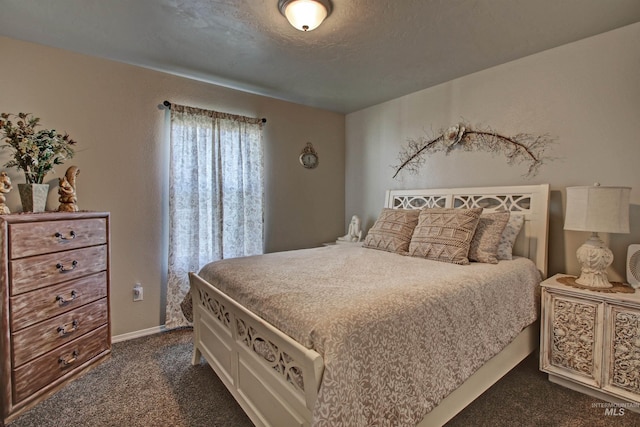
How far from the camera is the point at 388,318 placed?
131 centimetres

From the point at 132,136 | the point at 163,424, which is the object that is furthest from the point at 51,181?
the point at 163,424

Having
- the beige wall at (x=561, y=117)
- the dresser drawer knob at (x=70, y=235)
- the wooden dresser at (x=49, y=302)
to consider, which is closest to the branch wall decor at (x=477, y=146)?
the beige wall at (x=561, y=117)

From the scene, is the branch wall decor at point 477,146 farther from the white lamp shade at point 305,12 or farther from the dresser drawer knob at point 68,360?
the dresser drawer knob at point 68,360

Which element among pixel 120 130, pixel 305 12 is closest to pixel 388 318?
pixel 305 12

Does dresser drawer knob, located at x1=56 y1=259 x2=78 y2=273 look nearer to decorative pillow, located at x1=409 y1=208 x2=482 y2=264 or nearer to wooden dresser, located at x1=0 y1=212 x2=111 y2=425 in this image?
wooden dresser, located at x1=0 y1=212 x2=111 y2=425

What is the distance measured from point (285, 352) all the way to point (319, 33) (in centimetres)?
214

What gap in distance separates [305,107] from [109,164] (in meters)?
2.31

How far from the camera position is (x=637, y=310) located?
1.76 metres

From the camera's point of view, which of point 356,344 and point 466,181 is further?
point 466,181

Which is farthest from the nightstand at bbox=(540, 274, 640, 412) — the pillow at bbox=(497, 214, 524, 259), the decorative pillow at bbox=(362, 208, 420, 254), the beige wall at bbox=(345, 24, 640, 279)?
the decorative pillow at bbox=(362, 208, 420, 254)

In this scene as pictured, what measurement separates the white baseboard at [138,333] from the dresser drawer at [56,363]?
0.36 m

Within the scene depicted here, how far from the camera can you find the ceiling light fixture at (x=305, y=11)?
1802mm

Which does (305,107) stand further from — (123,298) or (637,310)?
(637,310)

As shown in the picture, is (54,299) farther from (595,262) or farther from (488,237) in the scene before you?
(595,262)
